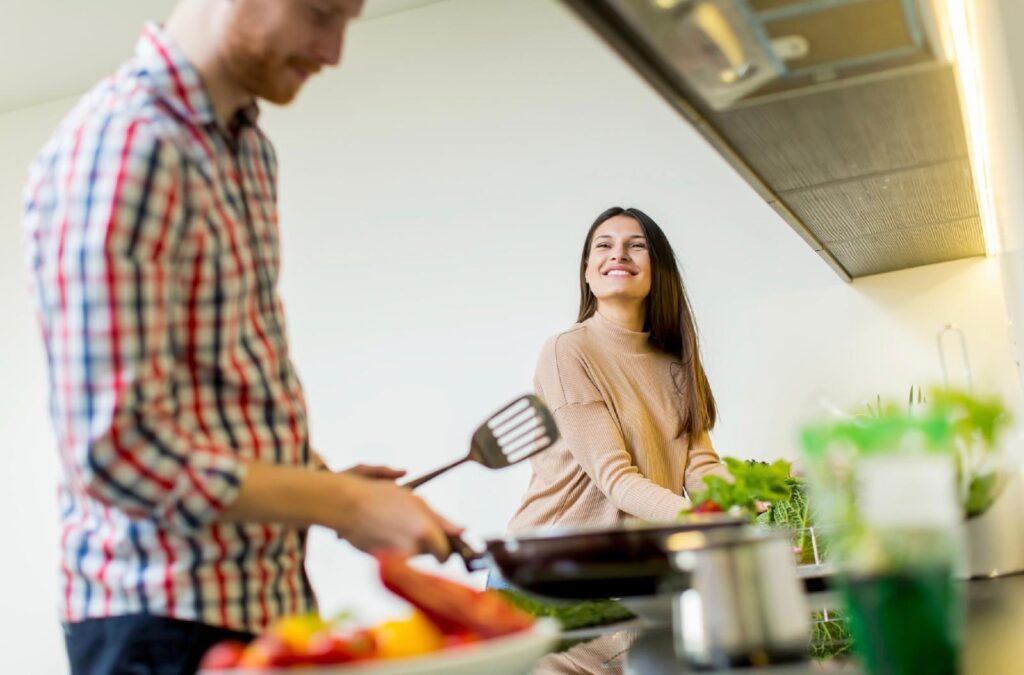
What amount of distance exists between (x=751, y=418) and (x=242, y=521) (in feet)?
9.66

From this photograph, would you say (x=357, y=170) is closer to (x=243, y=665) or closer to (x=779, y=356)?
(x=779, y=356)

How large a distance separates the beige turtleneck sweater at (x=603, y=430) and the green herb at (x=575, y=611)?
0.77 metres

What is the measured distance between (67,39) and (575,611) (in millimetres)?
3622

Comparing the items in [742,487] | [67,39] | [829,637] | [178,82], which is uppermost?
[67,39]

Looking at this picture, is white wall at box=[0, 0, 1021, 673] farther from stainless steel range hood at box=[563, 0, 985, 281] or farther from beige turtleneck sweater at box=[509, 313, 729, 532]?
stainless steel range hood at box=[563, 0, 985, 281]

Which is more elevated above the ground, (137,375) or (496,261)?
(496,261)

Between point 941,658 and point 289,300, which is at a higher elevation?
point 289,300

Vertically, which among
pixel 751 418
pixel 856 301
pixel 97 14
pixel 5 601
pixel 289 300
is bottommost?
pixel 5 601

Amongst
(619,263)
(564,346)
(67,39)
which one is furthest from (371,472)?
(67,39)

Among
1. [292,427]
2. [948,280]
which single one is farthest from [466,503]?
[292,427]

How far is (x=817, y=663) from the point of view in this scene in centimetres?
105

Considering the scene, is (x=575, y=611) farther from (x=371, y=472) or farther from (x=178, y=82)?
(x=178, y=82)

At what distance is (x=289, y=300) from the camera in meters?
4.48

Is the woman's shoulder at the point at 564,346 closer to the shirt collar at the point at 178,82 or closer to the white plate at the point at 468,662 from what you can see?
the shirt collar at the point at 178,82
